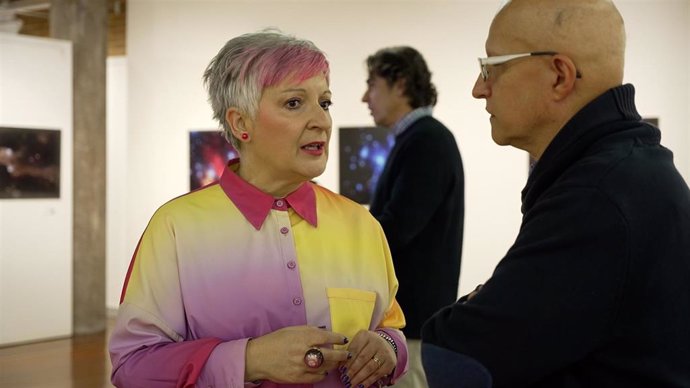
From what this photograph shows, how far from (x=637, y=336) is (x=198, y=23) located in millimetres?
8462

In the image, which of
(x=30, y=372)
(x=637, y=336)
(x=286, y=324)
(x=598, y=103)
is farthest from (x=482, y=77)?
(x=30, y=372)

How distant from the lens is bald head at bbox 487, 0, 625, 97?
153 cm

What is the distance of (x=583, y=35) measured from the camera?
1.54 metres

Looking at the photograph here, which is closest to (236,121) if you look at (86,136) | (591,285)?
(591,285)

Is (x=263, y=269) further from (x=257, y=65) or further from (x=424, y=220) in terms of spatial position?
(x=424, y=220)

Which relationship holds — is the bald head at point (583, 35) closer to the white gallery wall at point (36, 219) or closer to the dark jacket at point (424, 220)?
the dark jacket at point (424, 220)

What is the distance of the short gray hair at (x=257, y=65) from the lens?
1.91 meters

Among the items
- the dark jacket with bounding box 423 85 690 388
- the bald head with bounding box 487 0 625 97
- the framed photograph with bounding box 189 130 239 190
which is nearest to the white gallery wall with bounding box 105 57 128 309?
the framed photograph with bounding box 189 130 239 190

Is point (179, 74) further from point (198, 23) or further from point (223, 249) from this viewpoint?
point (223, 249)

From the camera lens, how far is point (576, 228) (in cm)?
136

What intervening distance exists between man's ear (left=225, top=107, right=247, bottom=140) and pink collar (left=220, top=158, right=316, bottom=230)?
108mm

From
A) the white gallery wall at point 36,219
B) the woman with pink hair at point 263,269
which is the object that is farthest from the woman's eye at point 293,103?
the white gallery wall at point 36,219

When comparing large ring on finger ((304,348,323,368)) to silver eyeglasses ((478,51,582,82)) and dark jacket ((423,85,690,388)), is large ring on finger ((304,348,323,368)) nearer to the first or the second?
dark jacket ((423,85,690,388))

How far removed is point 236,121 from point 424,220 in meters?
1.58
